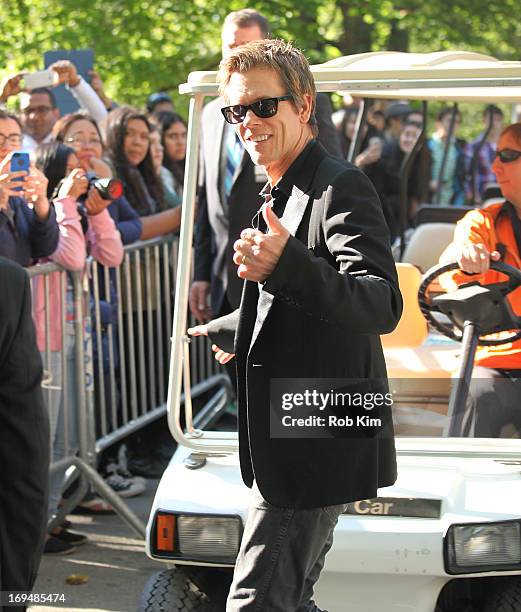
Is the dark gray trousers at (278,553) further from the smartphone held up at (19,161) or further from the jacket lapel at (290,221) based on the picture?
the smartphone held up at (19,161)

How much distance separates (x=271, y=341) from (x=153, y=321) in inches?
150

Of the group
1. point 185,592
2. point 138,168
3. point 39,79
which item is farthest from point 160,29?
point 185,592

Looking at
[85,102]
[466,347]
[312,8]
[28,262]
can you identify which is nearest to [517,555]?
[466,347]

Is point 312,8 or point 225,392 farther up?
point 312,8

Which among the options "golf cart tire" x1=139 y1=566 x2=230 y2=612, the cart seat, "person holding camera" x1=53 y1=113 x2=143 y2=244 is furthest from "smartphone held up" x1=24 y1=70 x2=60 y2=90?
"golf cart tire" x1=139 y1=566 x2=230 y2=612

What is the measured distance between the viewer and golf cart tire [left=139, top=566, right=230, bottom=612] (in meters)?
3.33

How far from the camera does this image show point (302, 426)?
261 cm

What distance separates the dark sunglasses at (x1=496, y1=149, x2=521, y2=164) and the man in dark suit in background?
0.73 m

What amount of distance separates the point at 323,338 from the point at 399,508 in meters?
0.95

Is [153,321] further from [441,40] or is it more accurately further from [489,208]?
[441,40]

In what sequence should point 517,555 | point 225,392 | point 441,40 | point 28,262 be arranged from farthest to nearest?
point 441,40 < point 225,392 < point 28,262 < point 517,555

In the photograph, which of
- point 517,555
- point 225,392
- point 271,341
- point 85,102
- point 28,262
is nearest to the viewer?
point 271,341

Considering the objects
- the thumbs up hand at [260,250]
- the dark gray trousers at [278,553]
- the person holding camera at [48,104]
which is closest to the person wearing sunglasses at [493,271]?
the dark gray trousers at [278,553]

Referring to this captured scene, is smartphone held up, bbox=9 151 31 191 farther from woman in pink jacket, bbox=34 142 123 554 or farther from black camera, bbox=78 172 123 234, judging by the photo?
black camera, bbox=78 172 123 234
